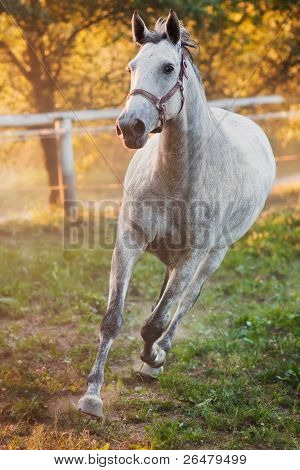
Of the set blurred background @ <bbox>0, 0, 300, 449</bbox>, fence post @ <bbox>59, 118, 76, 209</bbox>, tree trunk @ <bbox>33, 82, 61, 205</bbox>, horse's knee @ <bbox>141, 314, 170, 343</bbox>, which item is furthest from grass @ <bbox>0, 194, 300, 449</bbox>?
tree trunk @ <bbox>33, 82, 61, 205</bbox>

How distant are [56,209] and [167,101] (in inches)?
242

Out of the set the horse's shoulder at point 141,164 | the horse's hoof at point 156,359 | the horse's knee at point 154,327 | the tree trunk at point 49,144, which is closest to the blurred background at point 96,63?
the tree trunk at point 49,144

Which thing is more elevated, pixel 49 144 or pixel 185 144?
pixel 185 144

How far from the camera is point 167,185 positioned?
4262mm

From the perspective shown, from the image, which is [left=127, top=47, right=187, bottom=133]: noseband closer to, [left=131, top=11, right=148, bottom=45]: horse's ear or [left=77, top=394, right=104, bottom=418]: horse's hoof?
[left=131, top=11, right=148, bottom=45]: horse's ear

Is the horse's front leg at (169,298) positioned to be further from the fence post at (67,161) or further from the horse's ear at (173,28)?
the fence post at (67,161)

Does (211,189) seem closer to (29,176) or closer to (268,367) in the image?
(268,367)

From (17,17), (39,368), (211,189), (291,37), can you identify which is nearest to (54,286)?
(39,368)

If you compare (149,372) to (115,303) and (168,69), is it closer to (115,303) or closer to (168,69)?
(115,303)

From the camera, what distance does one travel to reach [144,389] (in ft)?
15.5

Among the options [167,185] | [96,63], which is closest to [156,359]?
[167,185]

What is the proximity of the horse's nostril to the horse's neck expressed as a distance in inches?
19.8

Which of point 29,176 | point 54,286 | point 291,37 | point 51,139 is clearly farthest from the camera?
point 29,176

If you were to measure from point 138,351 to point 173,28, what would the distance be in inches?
106
